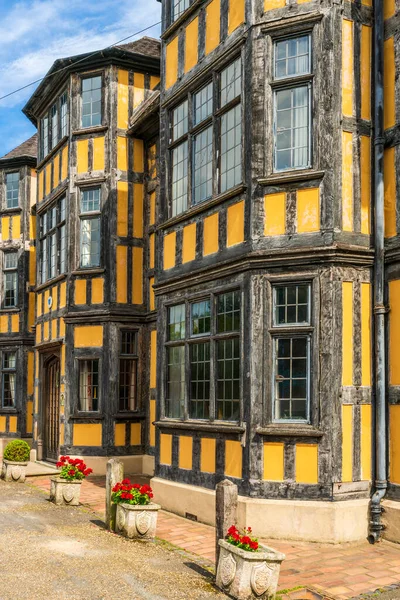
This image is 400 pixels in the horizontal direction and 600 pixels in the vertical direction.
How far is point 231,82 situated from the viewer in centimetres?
1084

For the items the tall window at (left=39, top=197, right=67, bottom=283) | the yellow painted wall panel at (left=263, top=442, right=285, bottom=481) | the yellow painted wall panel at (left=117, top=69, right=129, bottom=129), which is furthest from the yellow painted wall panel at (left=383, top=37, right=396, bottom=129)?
the tall window at (left=39, top=197, right=67, bottom=283)

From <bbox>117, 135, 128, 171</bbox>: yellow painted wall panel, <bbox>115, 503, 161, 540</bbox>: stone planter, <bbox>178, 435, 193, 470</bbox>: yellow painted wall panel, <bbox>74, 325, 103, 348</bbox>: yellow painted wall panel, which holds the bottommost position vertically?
<bbox>115, 503, 161, 540</bbox>: stone planter

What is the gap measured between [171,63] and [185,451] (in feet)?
22.0

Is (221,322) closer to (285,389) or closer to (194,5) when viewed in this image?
(285,389)

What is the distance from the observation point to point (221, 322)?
10.7 metres

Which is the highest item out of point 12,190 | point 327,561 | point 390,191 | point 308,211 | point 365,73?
point 12,190

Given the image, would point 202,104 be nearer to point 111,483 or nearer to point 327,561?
point 111,483

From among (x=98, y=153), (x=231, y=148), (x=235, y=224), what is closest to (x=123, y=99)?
(x=98, y=153)

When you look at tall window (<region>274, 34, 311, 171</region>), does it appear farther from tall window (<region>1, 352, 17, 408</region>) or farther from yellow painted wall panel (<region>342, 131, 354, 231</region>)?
tall window (<region>1, 352, 17, 408</region>)

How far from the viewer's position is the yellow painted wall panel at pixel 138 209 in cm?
1683

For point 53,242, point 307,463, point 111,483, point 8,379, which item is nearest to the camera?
point 307,463

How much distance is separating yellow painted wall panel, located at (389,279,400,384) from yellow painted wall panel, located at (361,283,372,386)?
288mm

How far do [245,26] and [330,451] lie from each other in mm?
6039

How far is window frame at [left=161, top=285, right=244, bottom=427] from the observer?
10.2 m
